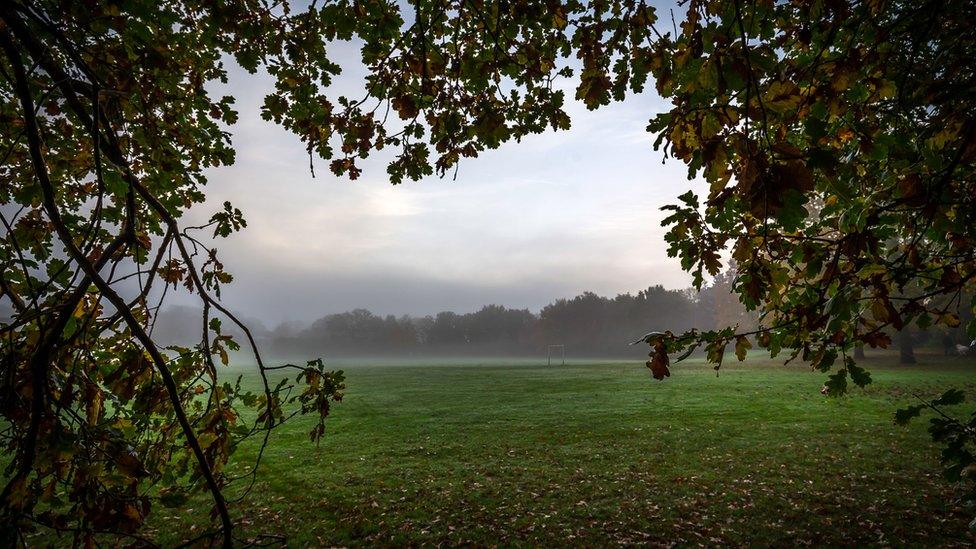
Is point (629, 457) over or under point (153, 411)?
under

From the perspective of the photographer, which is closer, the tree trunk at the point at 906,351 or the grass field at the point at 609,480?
the grass field at the point at 609,480

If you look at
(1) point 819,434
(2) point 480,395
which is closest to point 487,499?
(1) point 819,434

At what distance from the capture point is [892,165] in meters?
3.77

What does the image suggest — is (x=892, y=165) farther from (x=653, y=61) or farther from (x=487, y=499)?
(x=487, y=499)

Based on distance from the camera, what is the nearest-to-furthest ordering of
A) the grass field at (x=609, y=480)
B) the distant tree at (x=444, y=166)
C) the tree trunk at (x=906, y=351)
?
the distant tree at (x=444, y=166)
the grass field at (x=609, y=480)
the tree trunk at (x=906, y=351)

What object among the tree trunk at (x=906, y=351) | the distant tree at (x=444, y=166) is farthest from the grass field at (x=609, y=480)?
the tree trunk at (x=906, y=351)

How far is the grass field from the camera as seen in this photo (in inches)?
278

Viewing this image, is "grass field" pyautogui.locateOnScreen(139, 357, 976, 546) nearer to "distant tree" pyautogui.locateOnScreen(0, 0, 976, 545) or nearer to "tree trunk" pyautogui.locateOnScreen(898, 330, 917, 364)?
"distant tree" pyautogui.locateOnScreen(0, 0, 976, 545)

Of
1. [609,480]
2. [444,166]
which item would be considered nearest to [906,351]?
[609,480]

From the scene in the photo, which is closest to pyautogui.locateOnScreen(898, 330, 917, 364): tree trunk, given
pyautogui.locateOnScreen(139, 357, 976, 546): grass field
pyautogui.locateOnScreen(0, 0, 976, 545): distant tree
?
pyautogui.locateOnScreen(139, 357, 976, 546): grass field

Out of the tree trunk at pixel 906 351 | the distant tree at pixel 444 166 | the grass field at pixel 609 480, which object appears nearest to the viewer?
the distant tree at pixel 444 166

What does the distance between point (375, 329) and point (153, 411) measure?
137m

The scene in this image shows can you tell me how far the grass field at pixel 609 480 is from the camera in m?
7.05

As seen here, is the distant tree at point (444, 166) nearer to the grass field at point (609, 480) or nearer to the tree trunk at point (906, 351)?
the grass field at point (609, 480)
